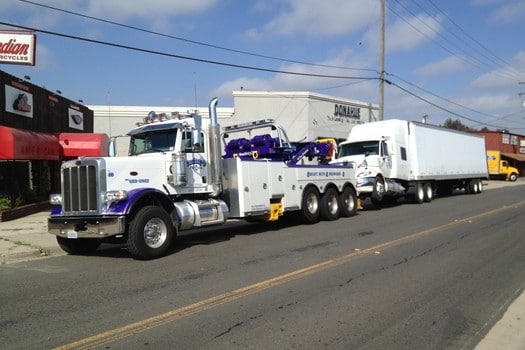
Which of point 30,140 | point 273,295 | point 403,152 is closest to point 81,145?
point 30,140

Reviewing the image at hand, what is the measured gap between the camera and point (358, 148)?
21.6m

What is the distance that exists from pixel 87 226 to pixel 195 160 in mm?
2975

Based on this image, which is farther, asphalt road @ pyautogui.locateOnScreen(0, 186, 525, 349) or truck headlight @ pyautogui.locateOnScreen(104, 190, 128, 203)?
truck headlight @ pyautogui.locateOnScreen(104, 190, 128, 203)

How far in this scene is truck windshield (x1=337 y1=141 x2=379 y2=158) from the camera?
835 inches

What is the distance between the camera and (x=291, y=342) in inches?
193

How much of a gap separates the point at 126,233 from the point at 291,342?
Result: 5.56 m

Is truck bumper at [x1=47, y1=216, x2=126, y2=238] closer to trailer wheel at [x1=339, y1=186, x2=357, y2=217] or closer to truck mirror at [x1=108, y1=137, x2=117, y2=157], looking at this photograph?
truck mirror at [x1=108, y1=137, x2=117, y2=157]

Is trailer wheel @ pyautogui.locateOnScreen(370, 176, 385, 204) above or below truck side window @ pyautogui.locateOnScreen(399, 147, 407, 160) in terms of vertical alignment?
below

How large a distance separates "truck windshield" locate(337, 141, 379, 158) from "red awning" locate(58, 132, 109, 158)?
10359 millimetres

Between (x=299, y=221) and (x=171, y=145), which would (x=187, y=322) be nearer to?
(x=171, y=145)

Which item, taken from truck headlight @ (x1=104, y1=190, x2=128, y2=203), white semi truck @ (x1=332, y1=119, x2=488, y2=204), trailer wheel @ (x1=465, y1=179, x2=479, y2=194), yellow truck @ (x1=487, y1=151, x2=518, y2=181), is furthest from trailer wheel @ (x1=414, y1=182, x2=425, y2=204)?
yellow truck @ (x1=487, y1=151, x2=518, y2=181)

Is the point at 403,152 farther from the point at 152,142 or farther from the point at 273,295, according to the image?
the point at 273,295

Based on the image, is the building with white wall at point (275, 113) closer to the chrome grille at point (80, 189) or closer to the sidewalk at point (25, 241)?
the sidewalk at point (25, 241)

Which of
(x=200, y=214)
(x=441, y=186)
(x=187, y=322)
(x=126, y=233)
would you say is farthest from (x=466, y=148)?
(x=187, y=322)
